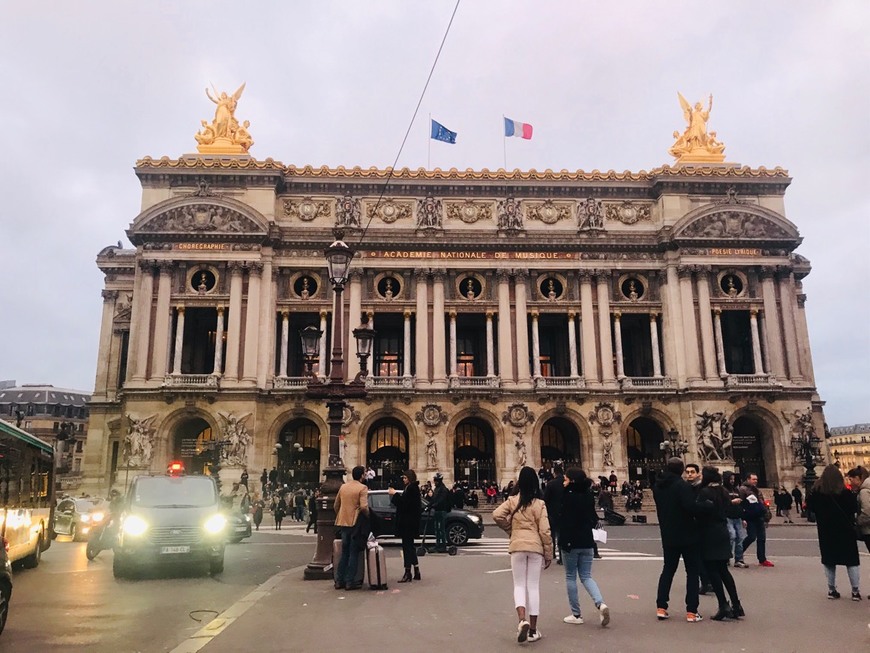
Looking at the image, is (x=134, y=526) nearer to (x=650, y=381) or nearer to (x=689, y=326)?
(x=650, y=381)

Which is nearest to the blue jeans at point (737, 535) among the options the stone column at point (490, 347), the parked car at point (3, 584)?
the parked car at point (3, 584)

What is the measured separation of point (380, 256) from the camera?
47.0 meters

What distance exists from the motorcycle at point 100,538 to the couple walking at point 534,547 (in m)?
13.7

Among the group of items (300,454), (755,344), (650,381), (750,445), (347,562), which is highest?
(755,344)

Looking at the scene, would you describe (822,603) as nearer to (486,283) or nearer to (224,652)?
(224,652)

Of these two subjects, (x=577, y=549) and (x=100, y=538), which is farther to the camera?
(x=100, y=538)

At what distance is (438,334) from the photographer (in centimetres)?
4600

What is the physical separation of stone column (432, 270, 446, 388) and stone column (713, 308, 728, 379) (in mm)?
16798

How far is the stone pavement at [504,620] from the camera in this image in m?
8.47

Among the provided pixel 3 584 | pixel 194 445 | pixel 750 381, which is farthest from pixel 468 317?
pixel 3 584

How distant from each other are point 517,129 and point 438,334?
47.1ft

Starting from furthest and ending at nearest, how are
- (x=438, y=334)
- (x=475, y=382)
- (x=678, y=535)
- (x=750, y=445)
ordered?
(x=750, y=445), (x=438, y=334), (x=475, y=382), (x=678, y=535)

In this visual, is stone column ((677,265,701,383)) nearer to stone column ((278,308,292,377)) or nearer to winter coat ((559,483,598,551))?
stone column ((278,308,292,377))

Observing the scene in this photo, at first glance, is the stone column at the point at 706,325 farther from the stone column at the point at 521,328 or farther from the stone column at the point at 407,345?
the stone column at the point at 407,345
